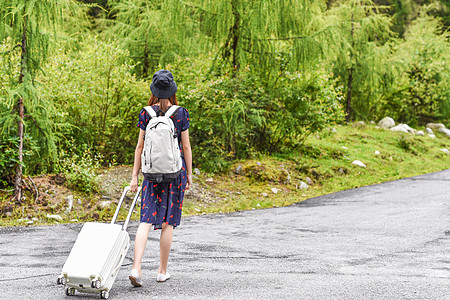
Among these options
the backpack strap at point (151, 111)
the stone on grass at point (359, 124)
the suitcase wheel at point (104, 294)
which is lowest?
the stone on grass at point (359, 124)

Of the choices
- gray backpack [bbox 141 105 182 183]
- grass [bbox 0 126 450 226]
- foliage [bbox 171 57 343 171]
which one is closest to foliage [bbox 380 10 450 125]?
grass [bbox 0 126 450 226]

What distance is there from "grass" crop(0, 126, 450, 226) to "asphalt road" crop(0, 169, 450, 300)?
745mm

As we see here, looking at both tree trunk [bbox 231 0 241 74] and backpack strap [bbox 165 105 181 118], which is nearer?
backpack strap [bbox 165 105 181 118]

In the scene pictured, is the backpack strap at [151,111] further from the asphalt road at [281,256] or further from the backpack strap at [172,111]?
the asphalt road at [281,256]

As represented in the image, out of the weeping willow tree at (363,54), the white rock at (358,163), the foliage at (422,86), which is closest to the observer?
the white rock at (358,163)

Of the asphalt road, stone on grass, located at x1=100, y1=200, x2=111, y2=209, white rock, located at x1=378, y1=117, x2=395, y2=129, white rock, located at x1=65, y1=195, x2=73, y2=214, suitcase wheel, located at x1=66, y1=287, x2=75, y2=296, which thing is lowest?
white rock, located at x1=378, y1=117, x2=395, y2=129

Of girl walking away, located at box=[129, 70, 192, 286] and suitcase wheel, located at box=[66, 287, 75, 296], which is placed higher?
girl walking away, located at box=[129, 70, 192, 286]

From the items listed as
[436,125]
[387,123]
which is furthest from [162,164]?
[436,125]

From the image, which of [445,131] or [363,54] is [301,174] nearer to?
[363,54]

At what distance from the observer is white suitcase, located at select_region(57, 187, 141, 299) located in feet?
11.3

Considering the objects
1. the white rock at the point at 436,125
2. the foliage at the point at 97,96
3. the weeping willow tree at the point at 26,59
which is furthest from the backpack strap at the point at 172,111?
the white rock at the point at 436,125

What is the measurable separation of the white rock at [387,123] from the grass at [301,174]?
2.39 metres

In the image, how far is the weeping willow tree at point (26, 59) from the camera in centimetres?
711

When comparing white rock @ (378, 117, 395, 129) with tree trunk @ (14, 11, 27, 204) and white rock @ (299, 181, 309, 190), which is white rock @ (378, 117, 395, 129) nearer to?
white rock @ (299, 181, 309, 190)
